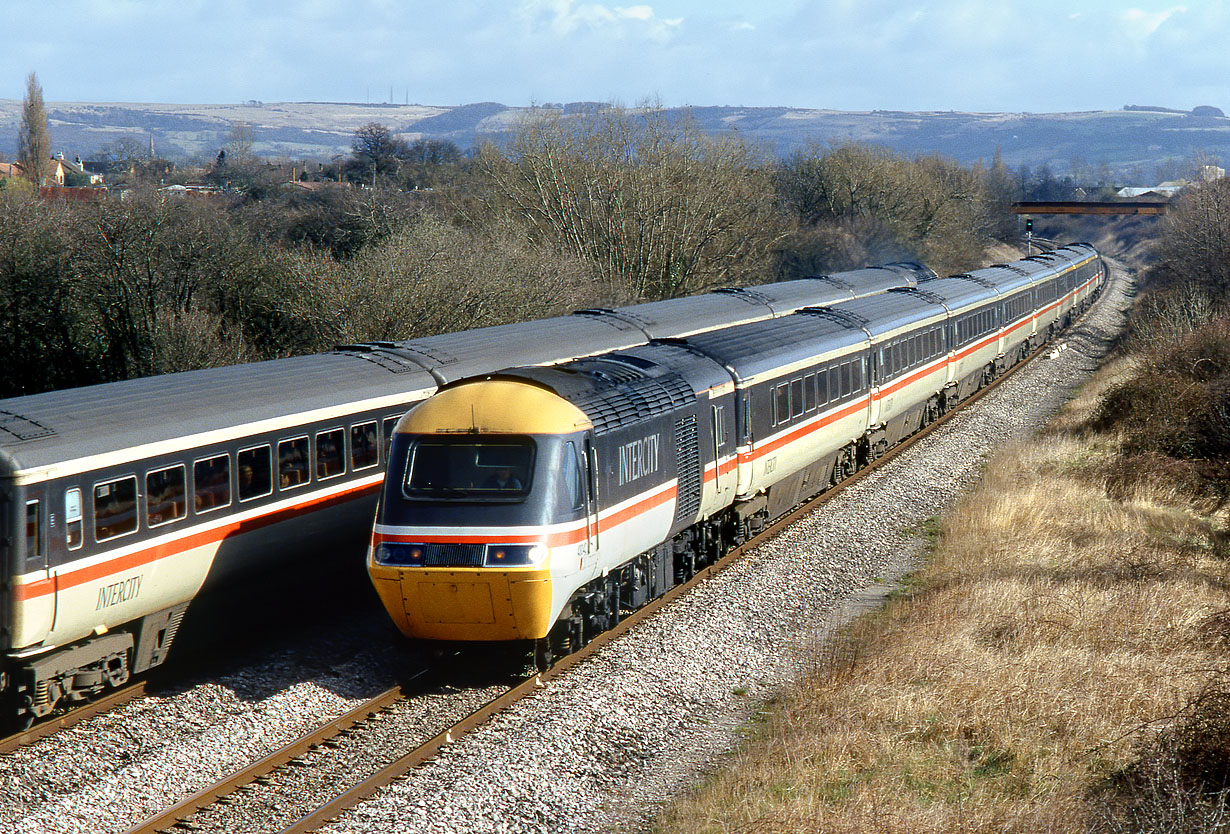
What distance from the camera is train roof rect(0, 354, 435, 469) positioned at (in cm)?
1044

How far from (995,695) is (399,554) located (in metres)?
5.35

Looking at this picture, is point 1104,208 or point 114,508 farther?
point 1104,208

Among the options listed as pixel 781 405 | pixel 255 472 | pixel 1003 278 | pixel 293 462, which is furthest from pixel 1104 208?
pixel 255 472

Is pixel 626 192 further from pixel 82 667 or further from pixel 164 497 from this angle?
pixel 82 667

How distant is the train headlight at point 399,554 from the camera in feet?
34.9

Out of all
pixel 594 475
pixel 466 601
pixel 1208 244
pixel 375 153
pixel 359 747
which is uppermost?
pixel 375 153

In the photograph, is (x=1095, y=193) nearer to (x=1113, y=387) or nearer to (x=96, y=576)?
(x=1113, y=387)

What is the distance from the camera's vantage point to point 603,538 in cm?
1170

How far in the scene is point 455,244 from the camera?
31938 millimetres

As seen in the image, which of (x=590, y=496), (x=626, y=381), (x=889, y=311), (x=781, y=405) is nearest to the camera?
(x=590, y=496)

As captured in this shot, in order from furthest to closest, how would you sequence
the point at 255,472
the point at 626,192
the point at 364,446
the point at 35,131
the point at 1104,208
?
the point at 1104,208 < the point at 35,131 < the point at 626,192 < the point at 364,446 < the point at 255,472

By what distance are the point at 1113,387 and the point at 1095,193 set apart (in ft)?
579

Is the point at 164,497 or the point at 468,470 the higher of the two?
the point at 468,470

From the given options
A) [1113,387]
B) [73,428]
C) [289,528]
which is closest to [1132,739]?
[289,528]
